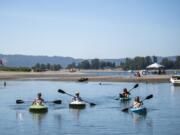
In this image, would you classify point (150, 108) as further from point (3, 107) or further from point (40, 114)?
point (3, 107)

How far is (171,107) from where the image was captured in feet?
151

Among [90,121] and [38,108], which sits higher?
[38,108]

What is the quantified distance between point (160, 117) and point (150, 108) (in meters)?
7.00

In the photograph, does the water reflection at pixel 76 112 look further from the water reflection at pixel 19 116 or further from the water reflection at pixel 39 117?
the water reflection at pixel 19 116

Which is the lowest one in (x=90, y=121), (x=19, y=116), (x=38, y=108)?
(x=90, y=121)

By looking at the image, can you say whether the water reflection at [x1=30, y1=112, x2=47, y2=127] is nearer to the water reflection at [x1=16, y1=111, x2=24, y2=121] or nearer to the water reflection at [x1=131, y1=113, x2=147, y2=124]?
the water reflection at [x1=16, y1=111, x2=24, y2=121]

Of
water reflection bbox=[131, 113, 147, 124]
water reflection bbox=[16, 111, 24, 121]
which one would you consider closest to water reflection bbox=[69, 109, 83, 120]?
water reflection bbox=[16, 111, 24, 121]

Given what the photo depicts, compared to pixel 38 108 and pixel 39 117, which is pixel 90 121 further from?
pixel 38 108

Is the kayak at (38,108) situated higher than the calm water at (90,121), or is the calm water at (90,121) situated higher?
the kayak at (38,108)

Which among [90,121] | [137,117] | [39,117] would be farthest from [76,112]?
[137,117]

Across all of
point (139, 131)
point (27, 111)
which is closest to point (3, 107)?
point (27, 111)

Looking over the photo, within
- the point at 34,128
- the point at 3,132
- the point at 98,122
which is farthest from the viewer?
the point at 98,122

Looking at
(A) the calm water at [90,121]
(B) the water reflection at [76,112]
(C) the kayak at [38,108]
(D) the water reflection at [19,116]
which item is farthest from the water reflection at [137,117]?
(D) the water reflection at [19,116]

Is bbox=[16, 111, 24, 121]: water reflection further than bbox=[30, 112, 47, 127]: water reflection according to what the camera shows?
Yes
